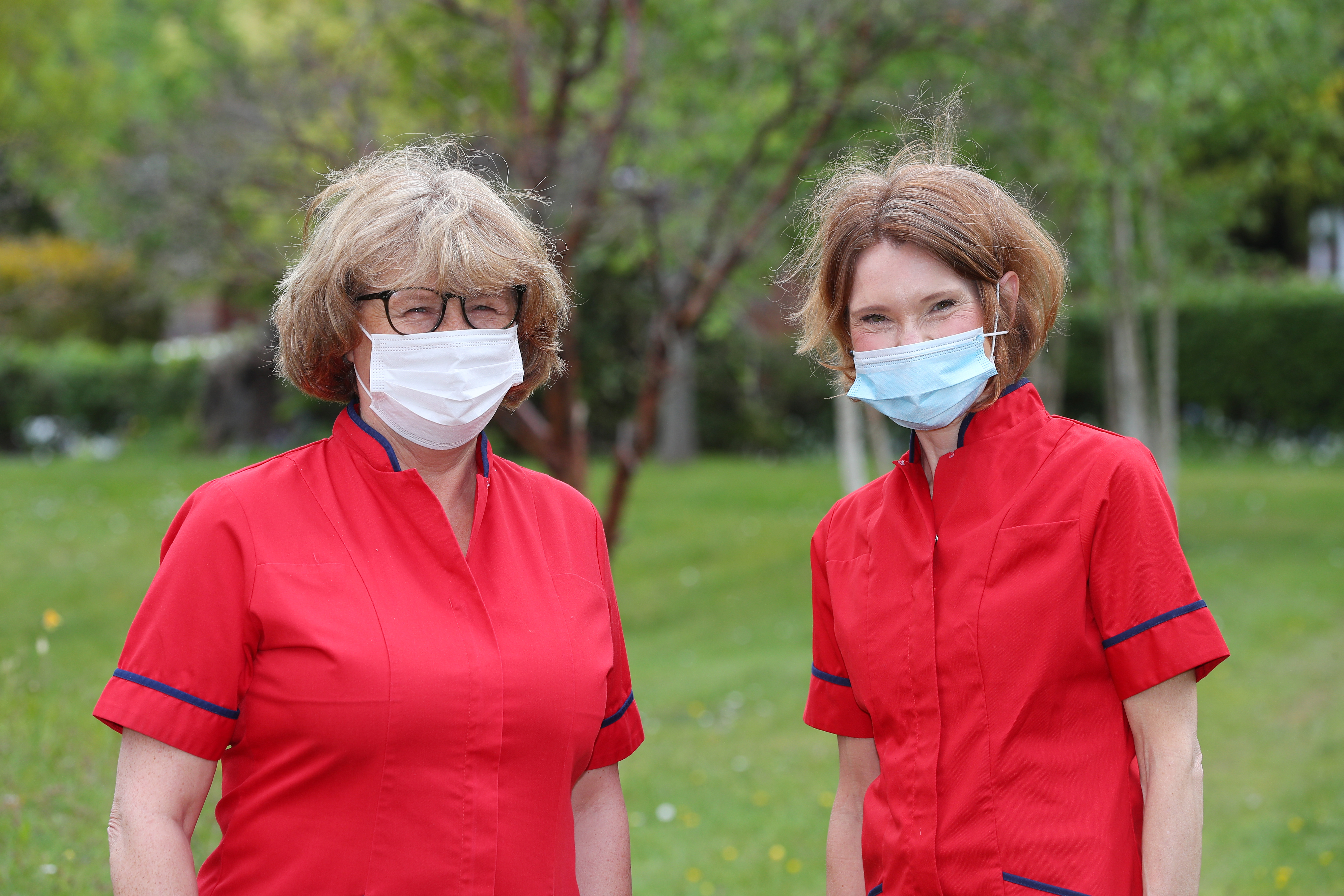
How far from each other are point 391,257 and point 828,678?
1.16m

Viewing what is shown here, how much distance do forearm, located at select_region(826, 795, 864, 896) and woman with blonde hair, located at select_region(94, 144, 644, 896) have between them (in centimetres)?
41

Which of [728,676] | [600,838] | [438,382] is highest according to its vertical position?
[438,382]

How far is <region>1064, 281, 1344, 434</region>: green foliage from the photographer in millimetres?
19359

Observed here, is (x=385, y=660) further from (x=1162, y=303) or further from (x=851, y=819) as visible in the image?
(x=1162, y=303)

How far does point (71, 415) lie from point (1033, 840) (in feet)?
71.3

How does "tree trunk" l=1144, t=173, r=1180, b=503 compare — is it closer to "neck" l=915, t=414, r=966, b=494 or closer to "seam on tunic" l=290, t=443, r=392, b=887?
"neck" l=915, t=414, r=966, b=494

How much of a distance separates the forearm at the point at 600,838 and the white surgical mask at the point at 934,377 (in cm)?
89

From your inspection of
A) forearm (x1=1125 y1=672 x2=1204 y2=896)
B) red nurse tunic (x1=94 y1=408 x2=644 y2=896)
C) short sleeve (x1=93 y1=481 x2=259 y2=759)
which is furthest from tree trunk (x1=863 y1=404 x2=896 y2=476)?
short sleeve (x1=93 y1=481 x2=259 y2=759)

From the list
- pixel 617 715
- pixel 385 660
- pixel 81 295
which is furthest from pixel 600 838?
pixel 81 295

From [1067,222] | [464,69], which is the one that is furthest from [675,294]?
[1067,222]

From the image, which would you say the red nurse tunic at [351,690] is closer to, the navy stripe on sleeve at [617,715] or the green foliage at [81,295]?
the navy stripe on sleeve at [617,715]

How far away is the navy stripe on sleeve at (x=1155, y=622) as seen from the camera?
2021mm

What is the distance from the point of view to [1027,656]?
2.09m

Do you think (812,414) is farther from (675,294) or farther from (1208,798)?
(1208,798)
